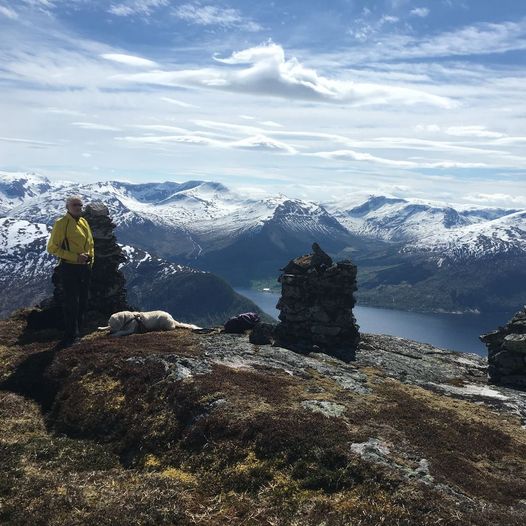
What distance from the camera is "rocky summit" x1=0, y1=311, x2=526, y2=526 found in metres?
11.4

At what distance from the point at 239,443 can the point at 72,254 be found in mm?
14826

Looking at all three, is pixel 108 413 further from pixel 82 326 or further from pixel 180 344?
pixel 82 326

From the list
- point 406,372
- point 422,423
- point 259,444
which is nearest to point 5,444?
point 259,444

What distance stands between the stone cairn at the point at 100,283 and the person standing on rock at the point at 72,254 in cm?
516

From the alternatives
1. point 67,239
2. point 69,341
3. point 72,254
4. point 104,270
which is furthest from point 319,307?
point 67,239

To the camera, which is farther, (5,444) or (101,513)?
(5,444)

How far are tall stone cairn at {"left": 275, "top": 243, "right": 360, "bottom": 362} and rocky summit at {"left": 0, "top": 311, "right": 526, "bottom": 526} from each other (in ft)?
21.6

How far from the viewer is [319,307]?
105 feet

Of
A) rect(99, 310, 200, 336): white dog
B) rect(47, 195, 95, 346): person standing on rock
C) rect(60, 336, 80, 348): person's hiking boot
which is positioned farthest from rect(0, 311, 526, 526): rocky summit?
rect(99, 310, 200, 336): white dog

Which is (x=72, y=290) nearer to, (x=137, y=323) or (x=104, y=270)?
(x=137, y=323)

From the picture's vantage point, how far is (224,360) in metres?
22.6

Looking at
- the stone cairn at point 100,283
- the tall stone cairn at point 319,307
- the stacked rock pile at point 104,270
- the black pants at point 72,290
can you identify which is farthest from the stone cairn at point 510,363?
the stacked rock pile at point 104,270

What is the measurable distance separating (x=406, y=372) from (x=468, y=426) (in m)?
9.36

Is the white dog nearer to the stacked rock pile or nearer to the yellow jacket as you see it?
the yellow jacket
